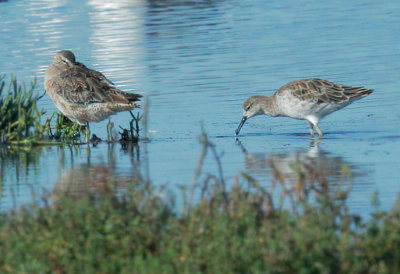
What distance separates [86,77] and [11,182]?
3.67 m

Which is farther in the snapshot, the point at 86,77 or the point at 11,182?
the point at 86,77

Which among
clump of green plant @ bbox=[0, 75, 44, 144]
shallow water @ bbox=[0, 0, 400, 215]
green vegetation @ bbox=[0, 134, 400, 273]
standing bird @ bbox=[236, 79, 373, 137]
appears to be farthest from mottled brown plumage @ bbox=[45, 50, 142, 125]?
green vegetation @ bbox=[0, 134, 400, 273]

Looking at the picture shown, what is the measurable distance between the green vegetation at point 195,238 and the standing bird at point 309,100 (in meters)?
6.95

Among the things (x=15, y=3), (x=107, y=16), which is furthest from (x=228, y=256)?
(x=15, y=3)

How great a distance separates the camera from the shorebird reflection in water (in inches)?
541

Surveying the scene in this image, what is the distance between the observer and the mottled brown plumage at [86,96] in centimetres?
1373

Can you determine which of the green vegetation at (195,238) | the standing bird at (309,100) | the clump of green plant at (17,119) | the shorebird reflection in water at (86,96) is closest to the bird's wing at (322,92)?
the standing bird at (309,100)

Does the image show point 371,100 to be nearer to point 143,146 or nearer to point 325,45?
point 143,146

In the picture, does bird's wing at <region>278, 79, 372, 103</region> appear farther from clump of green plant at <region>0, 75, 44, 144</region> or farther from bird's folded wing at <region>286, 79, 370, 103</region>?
clump of green plant at <region>0, 75, 44, 144</region>

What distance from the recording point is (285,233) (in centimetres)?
684

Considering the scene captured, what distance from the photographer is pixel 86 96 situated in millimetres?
13766

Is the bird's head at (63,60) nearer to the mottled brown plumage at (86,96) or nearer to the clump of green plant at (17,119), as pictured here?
the mottled brown plumage at (86,96)

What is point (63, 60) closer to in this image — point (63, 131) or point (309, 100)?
point (63, 131)

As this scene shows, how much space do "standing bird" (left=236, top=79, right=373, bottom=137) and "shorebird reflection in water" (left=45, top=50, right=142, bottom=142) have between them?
2.10m
